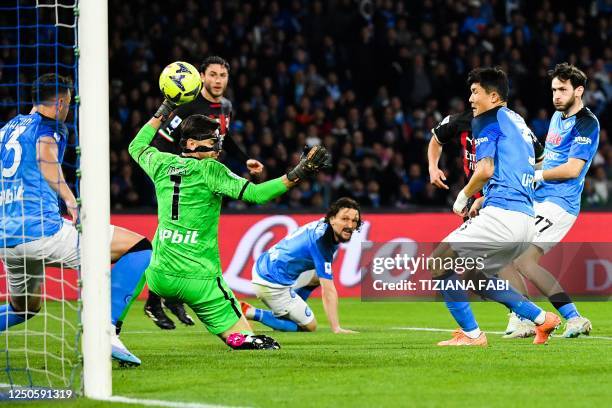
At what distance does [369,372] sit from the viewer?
769 cm

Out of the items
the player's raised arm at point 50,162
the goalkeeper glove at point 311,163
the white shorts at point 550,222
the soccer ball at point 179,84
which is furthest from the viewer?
the white shorts at point 550,222

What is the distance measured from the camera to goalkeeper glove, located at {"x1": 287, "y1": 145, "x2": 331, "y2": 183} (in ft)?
25.7

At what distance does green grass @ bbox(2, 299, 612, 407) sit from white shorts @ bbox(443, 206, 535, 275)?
78cm

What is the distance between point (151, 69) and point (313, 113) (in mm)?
3108

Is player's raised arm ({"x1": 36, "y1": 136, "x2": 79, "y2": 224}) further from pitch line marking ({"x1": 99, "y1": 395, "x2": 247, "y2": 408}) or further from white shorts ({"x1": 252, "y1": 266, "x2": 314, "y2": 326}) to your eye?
white shorts ({"x1": 252, "y1": 266, "x2": 314, "y2": 326})

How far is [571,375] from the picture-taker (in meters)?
7.50

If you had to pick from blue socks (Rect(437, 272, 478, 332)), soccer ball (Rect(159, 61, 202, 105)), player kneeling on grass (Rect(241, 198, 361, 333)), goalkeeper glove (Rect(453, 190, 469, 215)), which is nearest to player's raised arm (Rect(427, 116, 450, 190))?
goalkeeper glove (Rect(453, 190, 469, 215))

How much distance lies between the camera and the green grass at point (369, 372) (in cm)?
655

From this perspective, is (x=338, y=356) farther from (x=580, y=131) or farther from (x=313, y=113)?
(x=313, y=113)

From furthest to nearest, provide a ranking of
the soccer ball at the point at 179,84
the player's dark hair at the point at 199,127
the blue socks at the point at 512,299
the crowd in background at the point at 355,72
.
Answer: the crowd in background at the point at 355,72, the soccer ball at the point at 179,84, the blue socks at the point at 512,299, the player's dark hair at the point at 199,127

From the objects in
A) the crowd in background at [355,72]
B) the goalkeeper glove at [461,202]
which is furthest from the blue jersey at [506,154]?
the crowd in background at [355,72]

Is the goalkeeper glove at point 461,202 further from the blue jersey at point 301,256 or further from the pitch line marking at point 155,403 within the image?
the pitch line marking at point 155,403

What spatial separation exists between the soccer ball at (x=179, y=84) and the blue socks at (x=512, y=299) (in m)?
3.03

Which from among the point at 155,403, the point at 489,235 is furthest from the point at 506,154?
the point at 155,403
